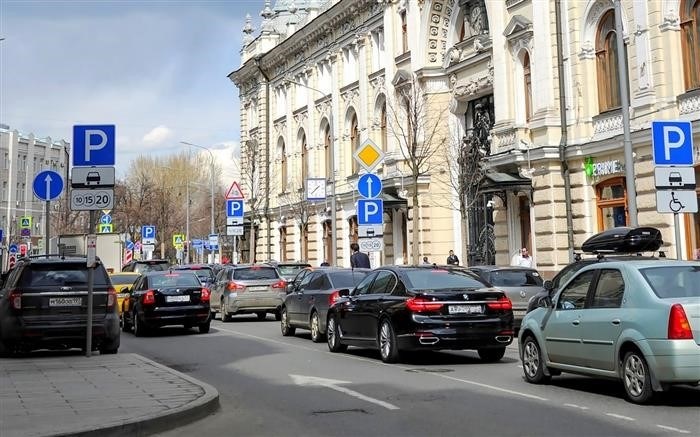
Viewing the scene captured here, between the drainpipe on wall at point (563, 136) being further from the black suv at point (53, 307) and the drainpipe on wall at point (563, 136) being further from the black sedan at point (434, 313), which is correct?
the black suv at point (53, 307)

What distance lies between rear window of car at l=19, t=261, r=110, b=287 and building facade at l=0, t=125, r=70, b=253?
74.6m

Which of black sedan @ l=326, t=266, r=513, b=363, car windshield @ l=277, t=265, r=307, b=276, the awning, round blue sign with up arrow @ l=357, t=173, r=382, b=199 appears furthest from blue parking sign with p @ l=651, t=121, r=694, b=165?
car windshield @ l=277, t=265, r=307, b=276

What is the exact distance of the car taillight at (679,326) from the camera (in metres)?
9.01

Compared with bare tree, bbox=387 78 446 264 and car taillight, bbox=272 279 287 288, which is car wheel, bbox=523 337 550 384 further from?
bare tree, bbox=387 78 446 264

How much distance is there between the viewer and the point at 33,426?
27.2ft

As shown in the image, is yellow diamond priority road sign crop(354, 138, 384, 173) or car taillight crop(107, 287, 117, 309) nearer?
car taillight crop(107, 287, 117, 309)

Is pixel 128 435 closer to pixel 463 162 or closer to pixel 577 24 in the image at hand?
pixel 577 24

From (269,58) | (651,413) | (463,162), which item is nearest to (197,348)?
(651,413)

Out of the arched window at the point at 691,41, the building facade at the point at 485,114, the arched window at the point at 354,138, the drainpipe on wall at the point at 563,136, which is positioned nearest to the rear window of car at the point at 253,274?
the building facade at the point at 485,114

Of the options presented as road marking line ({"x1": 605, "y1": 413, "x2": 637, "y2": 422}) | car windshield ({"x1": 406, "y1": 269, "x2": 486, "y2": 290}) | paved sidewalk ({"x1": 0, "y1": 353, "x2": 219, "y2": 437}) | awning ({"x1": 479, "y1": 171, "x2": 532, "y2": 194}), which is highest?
awning ({"x1": 479, "y1": 171, "x2": 532, "y2": 194})

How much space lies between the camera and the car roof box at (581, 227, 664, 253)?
16.3 meters

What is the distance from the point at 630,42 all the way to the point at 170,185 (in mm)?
65128

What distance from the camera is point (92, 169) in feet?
49.1

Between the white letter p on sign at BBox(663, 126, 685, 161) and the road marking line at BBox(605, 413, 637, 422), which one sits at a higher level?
the white letter p on sign at BBox(663, 126, 685, 161)
